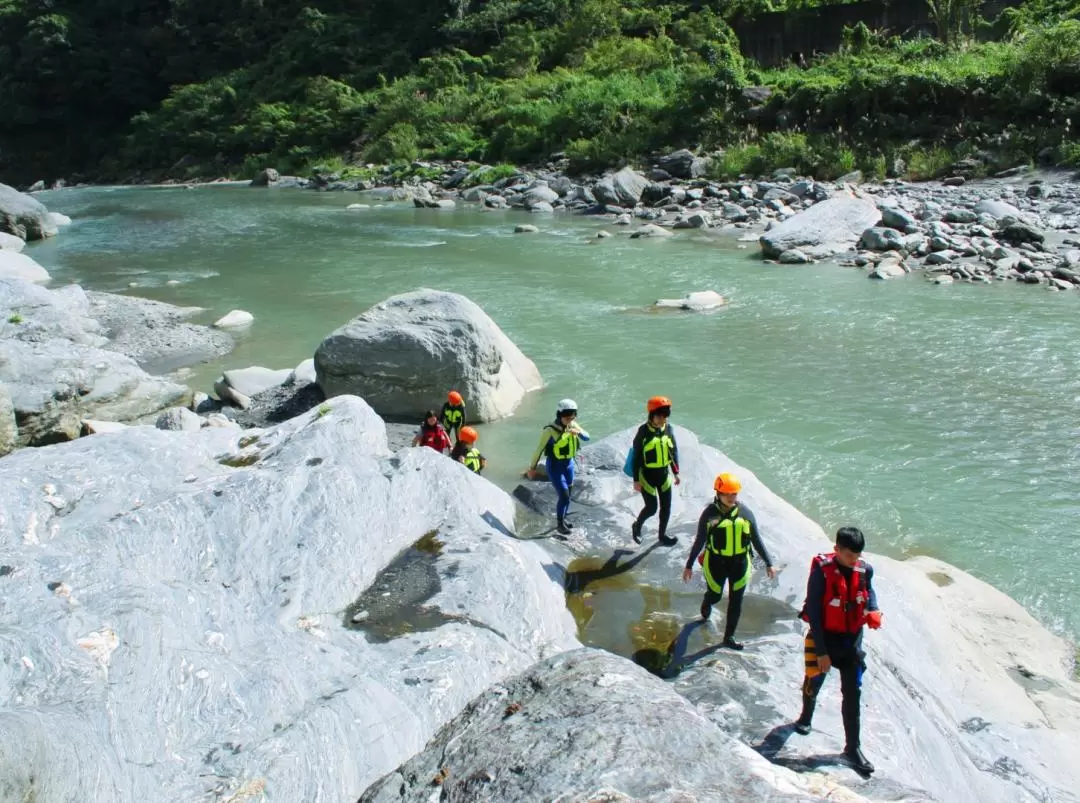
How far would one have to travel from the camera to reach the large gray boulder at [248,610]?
3.92 m

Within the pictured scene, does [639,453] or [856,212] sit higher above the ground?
[856,212]

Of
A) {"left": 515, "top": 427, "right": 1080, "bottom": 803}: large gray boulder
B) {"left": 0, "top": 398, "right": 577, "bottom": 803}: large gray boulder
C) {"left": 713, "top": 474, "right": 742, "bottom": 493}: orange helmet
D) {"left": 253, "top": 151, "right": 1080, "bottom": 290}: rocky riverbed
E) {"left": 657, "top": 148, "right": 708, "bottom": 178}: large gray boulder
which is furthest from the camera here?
{"left": 657, "top": 148, "right": 708, "bottom": 178}: large gray boulder

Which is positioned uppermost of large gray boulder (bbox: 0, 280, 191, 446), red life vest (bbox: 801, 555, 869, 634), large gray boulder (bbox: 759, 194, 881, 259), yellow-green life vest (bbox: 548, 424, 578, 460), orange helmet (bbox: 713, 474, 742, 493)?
large gray boulder (bbox: 759, 194, 881, 259)

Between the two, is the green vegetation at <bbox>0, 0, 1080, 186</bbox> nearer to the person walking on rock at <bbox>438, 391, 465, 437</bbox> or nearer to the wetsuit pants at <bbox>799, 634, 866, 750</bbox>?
the person walking on rock at <bbox>438, 391, 465, 437</bbox>

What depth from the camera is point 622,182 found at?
2959cm

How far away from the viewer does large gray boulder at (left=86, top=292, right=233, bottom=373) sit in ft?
48.3

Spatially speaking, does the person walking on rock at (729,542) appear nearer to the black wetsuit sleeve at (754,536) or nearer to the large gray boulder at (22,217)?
the black wetsuit sleeve at (754,536)

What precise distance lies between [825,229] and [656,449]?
16.2 metres

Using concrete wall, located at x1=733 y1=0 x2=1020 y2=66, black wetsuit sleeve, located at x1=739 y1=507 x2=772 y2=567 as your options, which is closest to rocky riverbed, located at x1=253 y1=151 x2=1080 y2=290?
concrete wall, located at x1=733 y1=0 x2=1020 y2=66

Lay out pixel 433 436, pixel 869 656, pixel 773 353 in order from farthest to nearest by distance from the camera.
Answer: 1. pixel 773 353
2. pixel 433 436
3. pixel 869 656

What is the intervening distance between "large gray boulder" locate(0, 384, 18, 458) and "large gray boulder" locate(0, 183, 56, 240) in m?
19.8

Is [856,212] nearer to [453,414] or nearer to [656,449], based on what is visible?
[453,414]

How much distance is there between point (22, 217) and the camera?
26.6m

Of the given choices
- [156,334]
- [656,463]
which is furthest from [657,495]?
[156,334]
